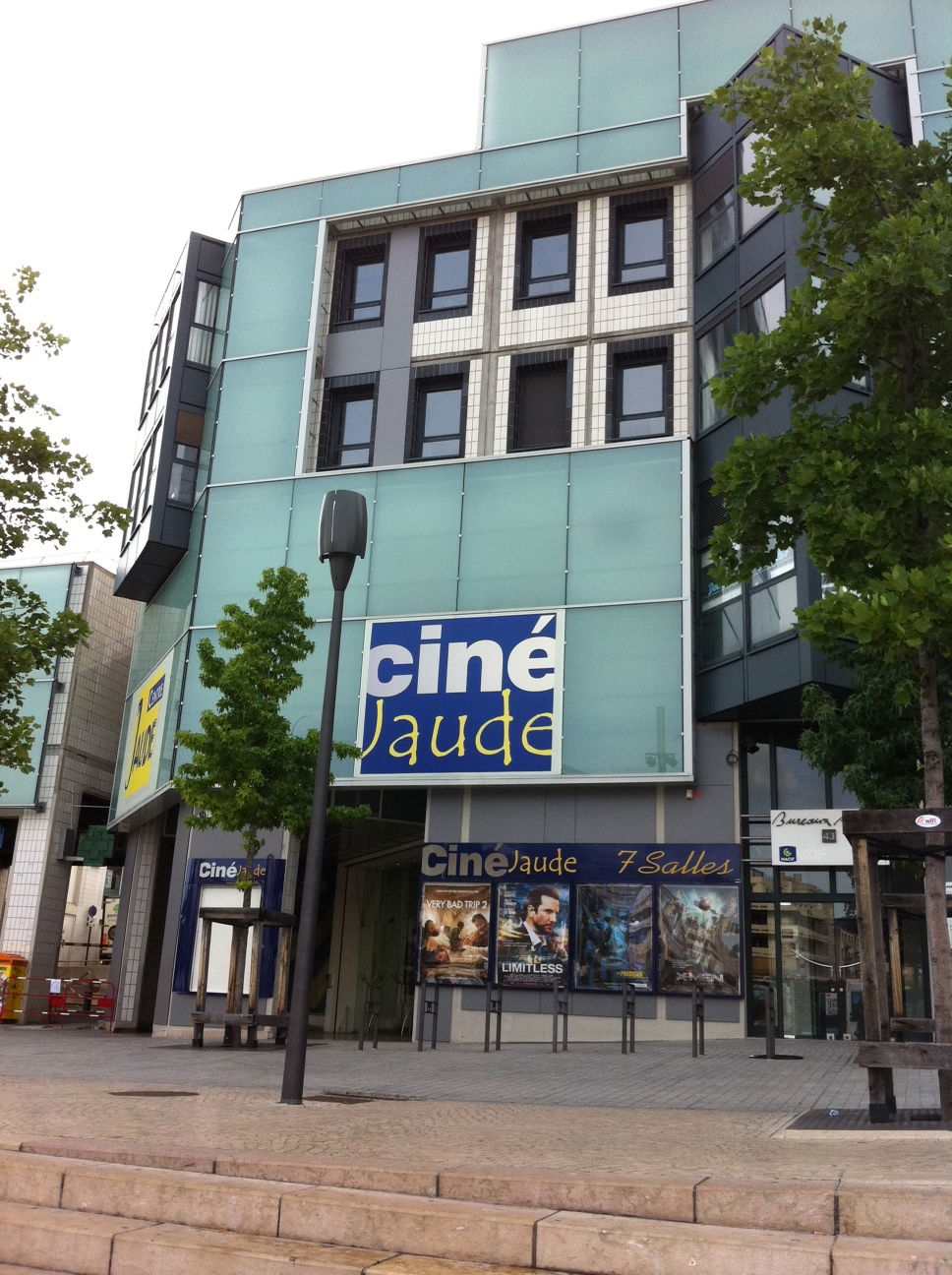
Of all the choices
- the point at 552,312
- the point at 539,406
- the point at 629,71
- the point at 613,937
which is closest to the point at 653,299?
the point at 552,312

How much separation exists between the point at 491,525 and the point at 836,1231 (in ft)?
66.6

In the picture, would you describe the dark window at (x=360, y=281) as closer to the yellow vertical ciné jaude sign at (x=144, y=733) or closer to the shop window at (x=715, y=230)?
the shop window at (x=715, y=230)

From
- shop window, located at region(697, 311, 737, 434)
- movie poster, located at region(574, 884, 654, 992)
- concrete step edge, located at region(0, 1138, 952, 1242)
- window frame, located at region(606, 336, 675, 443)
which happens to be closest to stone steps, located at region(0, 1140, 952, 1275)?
concrete step edge, located at region(0, 1138, 952, 1242)

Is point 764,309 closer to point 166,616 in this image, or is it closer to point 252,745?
point 252,745

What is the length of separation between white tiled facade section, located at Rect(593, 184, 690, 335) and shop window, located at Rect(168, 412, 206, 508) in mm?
10069

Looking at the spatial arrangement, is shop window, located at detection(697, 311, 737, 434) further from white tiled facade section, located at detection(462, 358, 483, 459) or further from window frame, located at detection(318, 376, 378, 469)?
window frame, located at detection(318, 376, 378, 469)

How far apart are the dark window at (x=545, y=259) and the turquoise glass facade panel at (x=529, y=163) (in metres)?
0.87

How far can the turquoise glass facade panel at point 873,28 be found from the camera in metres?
25.6

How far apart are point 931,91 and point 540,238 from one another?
8.39 meters

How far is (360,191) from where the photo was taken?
28188 mm

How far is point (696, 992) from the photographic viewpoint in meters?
17.0

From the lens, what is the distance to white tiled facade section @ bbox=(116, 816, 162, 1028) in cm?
2880

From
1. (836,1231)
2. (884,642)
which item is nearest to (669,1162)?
(836,1231)

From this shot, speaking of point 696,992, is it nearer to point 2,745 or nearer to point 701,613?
point 701,613
